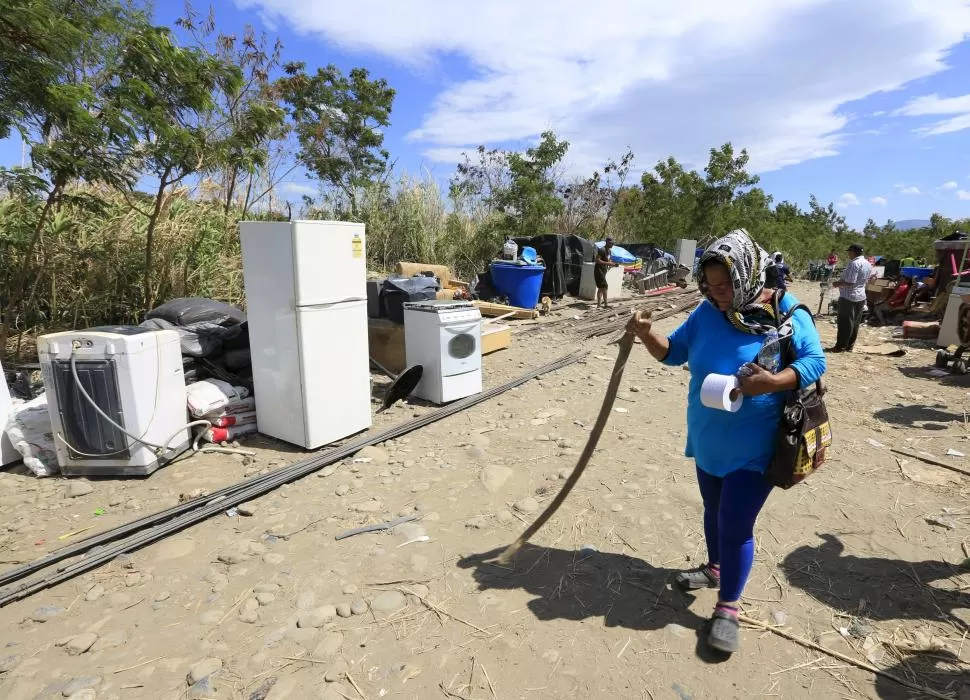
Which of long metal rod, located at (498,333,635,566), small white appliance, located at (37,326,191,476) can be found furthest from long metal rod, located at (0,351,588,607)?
long metal rod, located at (498,333,635,566)

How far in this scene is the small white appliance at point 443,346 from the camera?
17.7ft

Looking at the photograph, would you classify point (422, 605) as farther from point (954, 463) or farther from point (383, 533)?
point (954, 463)

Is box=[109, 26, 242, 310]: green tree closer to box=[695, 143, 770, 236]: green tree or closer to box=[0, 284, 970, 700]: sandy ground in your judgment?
box=[0, 284, 970, 700]: sandy ground

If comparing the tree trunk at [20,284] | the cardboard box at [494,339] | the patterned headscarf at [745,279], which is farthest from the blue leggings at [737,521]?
the tree trunk at [20,284]

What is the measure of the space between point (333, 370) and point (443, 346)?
1.39 metres

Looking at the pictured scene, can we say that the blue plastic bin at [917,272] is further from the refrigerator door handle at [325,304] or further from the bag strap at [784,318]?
the refrigerator door handle at [325,304]

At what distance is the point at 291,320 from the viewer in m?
4.04

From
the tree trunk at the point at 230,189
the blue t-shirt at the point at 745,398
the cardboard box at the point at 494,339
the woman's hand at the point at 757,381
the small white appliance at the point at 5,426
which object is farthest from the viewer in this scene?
the tree trunk at the point at 230,189

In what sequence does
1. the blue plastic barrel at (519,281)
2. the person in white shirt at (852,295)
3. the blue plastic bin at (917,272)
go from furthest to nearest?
the blue plastic bin at (917,272), the blue plastic barrel at (519,281), the person in white shirt at (852,295)

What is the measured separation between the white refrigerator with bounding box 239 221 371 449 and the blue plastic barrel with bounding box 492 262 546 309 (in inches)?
277

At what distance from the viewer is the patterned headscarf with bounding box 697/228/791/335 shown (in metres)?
1.98

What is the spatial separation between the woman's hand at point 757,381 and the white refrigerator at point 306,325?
320 cm

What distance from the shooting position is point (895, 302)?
1172 centimetres

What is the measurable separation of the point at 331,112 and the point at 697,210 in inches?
669
